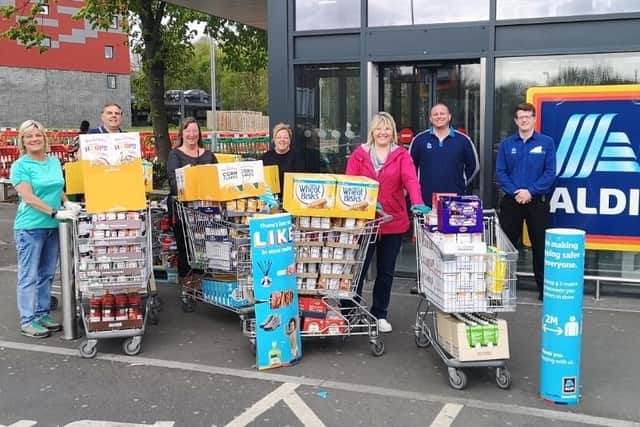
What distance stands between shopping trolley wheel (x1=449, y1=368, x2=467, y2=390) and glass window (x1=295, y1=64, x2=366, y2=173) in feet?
12.9

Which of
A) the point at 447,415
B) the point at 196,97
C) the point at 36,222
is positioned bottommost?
the point at 447,415

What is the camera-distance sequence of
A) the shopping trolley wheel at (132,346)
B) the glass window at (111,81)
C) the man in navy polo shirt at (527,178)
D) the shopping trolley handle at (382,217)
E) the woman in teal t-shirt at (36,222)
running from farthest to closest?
the glass window at (111,81)
the man in navy polo shirt at (527,178)
the woman in teal t-shirt at (36,222)
the shopping trolley wheel at (132,346)
the shopping trolley handle at (382,217)

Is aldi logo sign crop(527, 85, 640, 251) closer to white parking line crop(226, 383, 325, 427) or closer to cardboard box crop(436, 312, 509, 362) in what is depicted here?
cardboard box crop(436, 312, 509, 362)

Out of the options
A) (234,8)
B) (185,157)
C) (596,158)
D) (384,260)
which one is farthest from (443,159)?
(234,8)

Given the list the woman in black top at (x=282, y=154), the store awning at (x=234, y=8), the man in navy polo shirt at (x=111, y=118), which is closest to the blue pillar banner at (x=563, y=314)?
the woman in black top at (x=282, y=154)

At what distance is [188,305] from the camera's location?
735cm

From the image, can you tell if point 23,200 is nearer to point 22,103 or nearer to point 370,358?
point 370,358

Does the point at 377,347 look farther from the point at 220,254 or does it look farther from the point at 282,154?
the point at 282,154

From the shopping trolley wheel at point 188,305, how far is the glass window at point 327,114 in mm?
2412

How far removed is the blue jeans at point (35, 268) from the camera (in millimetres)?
6387

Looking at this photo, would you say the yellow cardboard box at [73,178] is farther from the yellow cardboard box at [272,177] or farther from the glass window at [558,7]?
the glass window at [558,7]

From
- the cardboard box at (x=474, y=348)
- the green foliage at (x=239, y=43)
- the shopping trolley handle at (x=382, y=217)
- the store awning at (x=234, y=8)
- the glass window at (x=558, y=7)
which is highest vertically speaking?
the green foliage at (x=239, y=43)

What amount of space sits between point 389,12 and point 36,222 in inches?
175

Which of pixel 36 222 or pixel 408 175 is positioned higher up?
pixel 408 175
